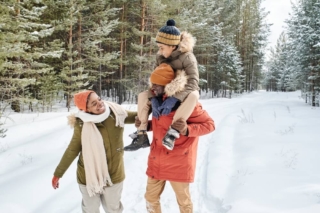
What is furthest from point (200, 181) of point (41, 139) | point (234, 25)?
point (234, 25)

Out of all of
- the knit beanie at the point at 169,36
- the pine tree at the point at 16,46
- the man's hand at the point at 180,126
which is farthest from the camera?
the pine tree at the point at 16,46

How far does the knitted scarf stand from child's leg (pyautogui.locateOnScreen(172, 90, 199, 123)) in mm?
854

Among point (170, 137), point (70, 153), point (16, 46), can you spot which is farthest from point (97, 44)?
point (170, 137)

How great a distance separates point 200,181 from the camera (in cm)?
480

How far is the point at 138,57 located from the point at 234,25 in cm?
2601

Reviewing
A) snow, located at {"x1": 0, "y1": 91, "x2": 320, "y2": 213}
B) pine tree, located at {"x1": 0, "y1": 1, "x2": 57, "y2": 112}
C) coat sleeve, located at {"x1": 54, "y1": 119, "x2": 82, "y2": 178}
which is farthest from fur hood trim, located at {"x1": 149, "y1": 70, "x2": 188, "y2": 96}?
pine tree, located at {"x1": 0, "y1": 1, "x2": 57, "y2": 112}

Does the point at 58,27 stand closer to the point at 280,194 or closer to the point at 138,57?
the point at 138,57

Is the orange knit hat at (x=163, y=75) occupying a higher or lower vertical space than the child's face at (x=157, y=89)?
higher

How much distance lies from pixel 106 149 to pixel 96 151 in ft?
0.43

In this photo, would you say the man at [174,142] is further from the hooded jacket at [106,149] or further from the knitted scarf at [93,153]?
the knitted scarf at [93,153]

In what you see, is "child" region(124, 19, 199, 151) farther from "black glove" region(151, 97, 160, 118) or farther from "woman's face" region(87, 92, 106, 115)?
"woman's face" region(87, 92, 106, 115)

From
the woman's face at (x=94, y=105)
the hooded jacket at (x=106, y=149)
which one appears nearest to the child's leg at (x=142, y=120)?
the hooded jacket at (x=106, y=149)

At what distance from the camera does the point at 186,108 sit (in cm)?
238

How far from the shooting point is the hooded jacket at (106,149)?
275 centimetres
